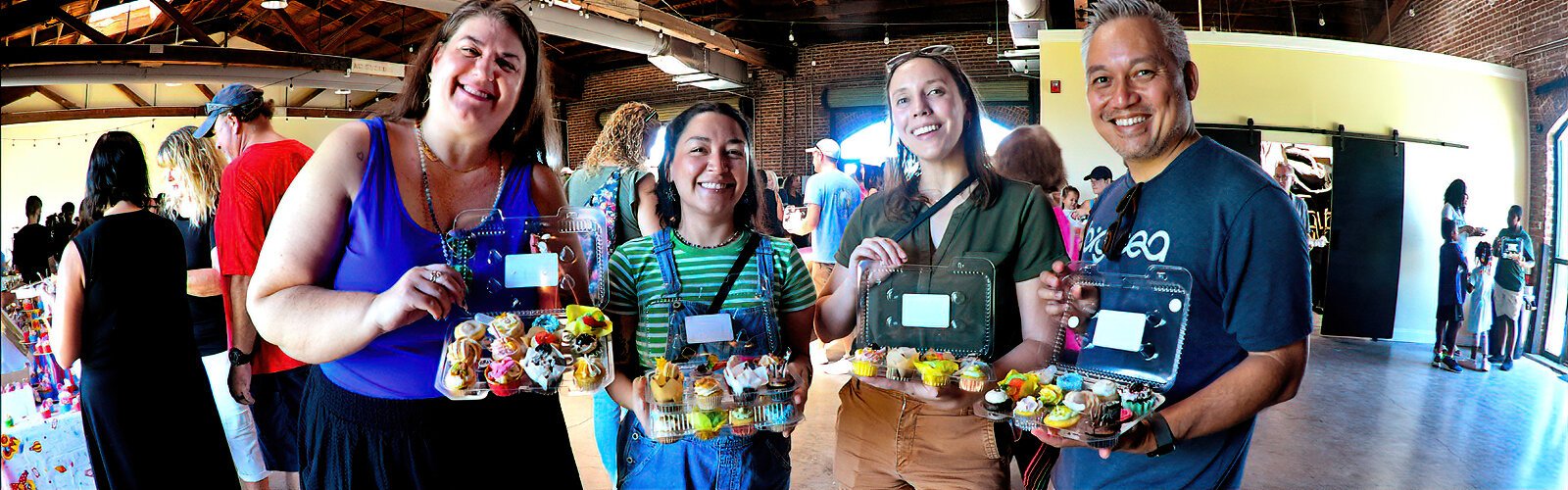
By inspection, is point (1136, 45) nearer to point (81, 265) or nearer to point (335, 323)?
point (335, 323)

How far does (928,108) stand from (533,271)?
1060 millimetres

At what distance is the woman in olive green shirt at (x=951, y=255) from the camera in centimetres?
221

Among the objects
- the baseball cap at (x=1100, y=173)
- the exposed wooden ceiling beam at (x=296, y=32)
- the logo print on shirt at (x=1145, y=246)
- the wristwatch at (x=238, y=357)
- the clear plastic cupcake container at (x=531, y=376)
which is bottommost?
the wristwatch at (x=238, y=357)

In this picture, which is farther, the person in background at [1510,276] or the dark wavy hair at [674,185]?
the person in background at [1510,276]

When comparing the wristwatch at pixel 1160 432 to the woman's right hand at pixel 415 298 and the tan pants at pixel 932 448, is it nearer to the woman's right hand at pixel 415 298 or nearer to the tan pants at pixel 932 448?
the tan pants at pixel 932 448

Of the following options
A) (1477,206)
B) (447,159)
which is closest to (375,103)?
(447,159)

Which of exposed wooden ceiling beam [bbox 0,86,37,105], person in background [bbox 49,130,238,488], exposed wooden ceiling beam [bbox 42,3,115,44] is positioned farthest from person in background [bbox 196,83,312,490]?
exposed wooden ceiling beam [bbox 0,86,37,105]

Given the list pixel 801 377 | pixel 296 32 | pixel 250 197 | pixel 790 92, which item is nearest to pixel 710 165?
pixel 801 377

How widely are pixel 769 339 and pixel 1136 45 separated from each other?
1.08 m

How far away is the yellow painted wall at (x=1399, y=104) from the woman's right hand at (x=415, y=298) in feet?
5.73

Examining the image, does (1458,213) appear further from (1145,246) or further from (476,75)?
(476,75)

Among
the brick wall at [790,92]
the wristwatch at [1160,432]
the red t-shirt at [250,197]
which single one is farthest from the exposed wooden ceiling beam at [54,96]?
the wristwatch at [1160,432]

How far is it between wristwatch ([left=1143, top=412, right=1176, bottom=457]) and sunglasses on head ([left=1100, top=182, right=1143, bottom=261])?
0.37m

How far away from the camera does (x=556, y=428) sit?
6.31ft
